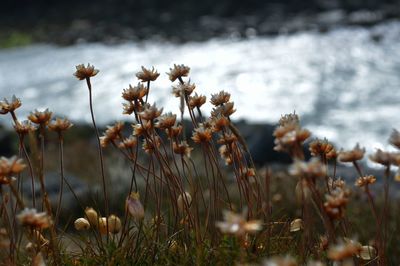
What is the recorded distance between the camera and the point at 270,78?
15.1 metres

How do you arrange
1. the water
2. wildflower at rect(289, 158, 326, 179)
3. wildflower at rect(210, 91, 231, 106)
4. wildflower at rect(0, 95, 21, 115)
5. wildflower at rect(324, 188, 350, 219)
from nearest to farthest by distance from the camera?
wildflower at rect(289, 158, 326, 179) → wildflower at rect(324, 188, 350, 219) → wildflower at rect(0, 95, 21, 115) → wildflower at rect(210, 91, 231, 106) → the water

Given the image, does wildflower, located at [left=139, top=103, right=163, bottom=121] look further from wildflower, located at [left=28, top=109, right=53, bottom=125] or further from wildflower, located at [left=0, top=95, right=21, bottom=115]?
wildflower, located at [left=0, top=95, right=21, bottom=115]

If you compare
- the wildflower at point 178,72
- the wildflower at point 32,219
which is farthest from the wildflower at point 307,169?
the wildflower at point 178,72

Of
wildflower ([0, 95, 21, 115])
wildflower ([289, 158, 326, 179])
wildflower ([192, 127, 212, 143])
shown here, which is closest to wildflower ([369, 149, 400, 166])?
wildflower ([289, 158, 326, 179])

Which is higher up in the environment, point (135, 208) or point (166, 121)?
point (166, 121)

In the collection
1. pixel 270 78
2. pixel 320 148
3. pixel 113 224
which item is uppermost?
pixel 320 148

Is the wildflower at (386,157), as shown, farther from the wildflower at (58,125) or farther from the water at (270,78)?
the water at (270,78)

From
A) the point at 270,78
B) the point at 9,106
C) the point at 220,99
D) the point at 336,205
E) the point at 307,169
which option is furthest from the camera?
the point at 270,78

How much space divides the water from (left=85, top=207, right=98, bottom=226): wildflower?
7.78m

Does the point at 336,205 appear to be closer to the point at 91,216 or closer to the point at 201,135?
the point at 201,135

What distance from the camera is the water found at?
11.4 meters

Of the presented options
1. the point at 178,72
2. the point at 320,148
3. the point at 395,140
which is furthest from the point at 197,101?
the point at 395,140

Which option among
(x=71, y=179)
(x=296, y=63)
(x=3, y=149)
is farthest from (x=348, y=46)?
(x=71, y=179)

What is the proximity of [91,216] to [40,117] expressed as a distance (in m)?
0.32
